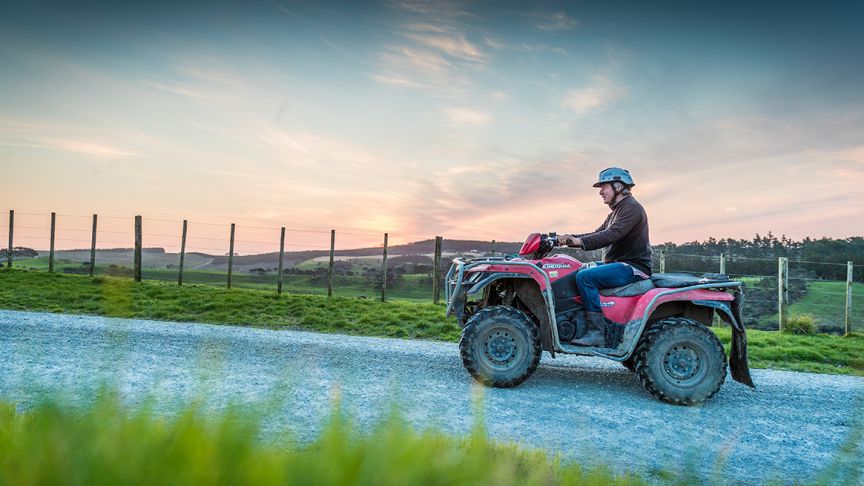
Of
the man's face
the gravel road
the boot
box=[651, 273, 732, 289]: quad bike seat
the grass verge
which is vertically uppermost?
the man's face

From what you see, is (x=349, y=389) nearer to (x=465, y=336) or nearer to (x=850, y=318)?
(x=465, y=336)

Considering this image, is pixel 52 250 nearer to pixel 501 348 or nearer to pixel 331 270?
pixel 331 270

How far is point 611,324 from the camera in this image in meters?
6.98

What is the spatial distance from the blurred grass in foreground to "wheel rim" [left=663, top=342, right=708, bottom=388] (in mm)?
5769

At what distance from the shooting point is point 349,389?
6.21 metres

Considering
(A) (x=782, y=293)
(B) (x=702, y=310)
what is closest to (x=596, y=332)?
(B) (x=702, y=310)

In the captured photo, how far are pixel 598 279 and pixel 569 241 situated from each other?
54cm

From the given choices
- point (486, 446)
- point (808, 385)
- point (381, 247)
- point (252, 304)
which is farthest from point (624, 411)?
point (381, 247)

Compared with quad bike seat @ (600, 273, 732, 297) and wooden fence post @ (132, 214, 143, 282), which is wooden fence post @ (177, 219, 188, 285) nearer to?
wooden fence post @ (132, 214, 143, 282)

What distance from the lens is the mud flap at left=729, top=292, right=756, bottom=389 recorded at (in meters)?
6.90

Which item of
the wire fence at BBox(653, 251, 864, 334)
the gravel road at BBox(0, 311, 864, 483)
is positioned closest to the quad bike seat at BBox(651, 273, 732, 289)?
the gravel road at BBox(0, 311, 864, 483)

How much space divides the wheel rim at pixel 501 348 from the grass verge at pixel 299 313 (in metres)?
5.29

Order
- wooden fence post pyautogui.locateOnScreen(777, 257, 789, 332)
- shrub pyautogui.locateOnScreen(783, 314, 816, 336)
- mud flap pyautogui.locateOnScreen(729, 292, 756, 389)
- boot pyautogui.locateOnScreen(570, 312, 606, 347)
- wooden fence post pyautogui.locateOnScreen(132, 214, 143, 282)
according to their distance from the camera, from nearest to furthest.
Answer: mud flap pyautogui.locateOnScreen(729, 292, 756, 389), boot pyautogui.locateOnScreen(570, 312, 606, 347), shrub pyautogui.locateOnScreen(783, 314, 816, 336), wooden fence post pyautogui.locateOnScreen(777, 257, 789, 332), wooden fence post pyautogui.locateOnScreen(132, 214, 143, 282)

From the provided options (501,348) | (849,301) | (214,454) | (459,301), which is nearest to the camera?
(214,454)
